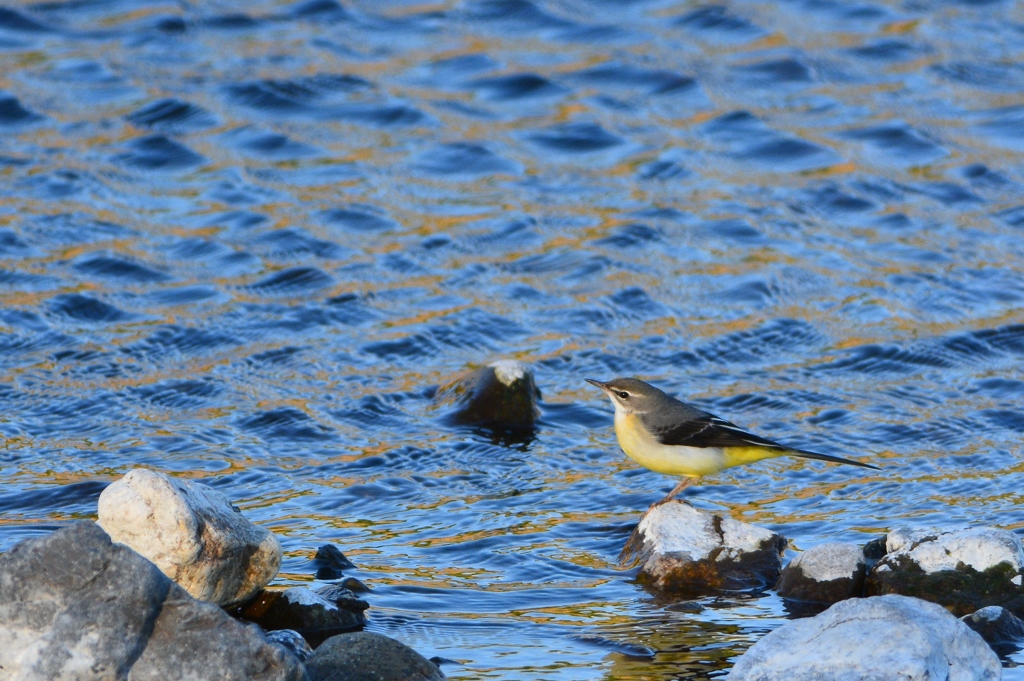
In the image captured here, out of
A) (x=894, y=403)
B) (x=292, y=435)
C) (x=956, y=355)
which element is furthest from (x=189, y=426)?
(x=956, y=355)

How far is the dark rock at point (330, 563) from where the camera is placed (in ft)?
22.3

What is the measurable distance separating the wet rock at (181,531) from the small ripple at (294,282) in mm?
5552

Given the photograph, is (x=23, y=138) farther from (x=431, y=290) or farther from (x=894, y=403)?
(x=894, y=403)

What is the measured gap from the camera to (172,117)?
14.8 metres

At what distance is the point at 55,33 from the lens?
→ 16.6m

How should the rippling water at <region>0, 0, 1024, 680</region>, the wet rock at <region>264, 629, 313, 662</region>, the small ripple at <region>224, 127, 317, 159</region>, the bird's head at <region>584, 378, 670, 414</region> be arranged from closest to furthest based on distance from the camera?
the wet rock at <region>264, 629, 313, 662</region>
the rippling water at <region>0, 0, 1024, 680</region>
the bird's head at <region>584, 378, 670, 414</region>
the small ripple at <region>224, 127, 317, 159</region>

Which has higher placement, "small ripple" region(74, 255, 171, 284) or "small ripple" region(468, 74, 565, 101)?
"small ripple" region(468, 74, 565, 101)

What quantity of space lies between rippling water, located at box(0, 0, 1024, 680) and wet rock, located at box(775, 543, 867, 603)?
0.55ft

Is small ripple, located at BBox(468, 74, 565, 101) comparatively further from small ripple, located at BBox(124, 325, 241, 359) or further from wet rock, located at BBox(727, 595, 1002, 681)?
wet rock, located at BBox(727, 595, 1002, 681)

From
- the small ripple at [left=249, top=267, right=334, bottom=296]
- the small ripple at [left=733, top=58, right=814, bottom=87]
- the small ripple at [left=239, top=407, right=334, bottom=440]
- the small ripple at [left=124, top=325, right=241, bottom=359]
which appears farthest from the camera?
the small ripple at [left=733, top=58, right=814, bottom=87]

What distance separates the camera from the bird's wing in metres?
7.69

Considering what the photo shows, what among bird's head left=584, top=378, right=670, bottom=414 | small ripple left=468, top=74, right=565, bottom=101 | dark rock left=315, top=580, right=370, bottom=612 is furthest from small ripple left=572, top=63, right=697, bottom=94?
dark rock left=315, top=580, right=370, bottom=612

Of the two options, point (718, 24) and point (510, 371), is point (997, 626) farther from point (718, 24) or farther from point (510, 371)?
point (718, 24)

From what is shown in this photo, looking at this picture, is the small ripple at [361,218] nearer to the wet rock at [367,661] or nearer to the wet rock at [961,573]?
the wet rock at [961,573]
